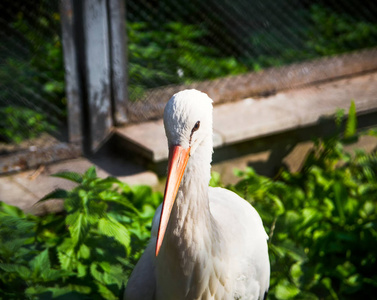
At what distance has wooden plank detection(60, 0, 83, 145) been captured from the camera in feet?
10.2

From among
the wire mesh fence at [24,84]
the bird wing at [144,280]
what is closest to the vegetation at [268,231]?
the bird wing at [144,280]

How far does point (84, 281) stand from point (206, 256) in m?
0.60

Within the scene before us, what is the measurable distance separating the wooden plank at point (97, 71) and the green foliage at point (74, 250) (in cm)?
87

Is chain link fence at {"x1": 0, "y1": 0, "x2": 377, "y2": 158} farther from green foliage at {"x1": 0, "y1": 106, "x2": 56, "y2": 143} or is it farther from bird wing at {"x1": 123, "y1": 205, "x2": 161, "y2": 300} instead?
bird wing at {"x1": 123, "y1": 205, "x2": 161, "y2": 300}

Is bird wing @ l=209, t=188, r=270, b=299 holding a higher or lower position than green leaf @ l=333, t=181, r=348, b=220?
higher

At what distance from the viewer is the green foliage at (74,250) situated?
2.23 m

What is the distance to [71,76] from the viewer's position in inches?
127

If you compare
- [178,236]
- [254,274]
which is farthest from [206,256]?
[254,274]

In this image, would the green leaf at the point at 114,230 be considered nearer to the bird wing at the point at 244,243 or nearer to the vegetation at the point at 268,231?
the vegetation at the point at 268,231

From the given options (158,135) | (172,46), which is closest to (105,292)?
(158,135)

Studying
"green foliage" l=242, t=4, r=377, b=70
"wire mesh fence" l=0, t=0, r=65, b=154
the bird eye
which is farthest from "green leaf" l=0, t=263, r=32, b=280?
"green foliage" l=242, t=4, r=377, b=70

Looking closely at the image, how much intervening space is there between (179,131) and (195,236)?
390 mm

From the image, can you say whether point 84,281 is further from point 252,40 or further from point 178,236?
point 252,40

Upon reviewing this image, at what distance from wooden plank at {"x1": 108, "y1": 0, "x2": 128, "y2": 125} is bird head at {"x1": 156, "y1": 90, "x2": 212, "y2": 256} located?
1.50 meters
